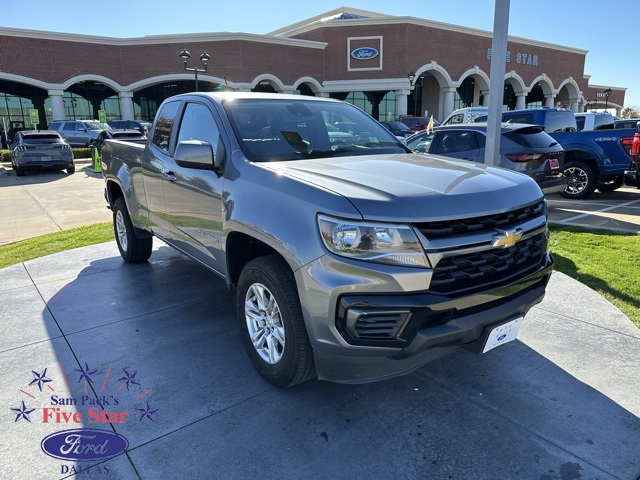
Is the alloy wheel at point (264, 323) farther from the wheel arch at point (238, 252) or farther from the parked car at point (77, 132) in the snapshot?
the parked car at point (77, 132)

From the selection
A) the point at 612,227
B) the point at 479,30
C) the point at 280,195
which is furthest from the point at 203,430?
the point at 479,30

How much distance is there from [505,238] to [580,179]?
922cm

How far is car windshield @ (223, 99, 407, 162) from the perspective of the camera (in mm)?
3410

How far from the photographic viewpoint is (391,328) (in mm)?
2303

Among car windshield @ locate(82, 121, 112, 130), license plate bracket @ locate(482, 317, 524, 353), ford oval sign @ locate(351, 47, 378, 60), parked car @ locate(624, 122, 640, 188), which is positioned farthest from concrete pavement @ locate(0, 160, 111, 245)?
ford oval sign @ locate(351, 47, 378, 60)

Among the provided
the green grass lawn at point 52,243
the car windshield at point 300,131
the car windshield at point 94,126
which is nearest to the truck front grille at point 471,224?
the car windshield at point 300,131

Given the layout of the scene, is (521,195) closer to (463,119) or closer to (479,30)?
(463,119)

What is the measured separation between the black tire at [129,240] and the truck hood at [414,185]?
322 centimetres

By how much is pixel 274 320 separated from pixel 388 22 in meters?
42.9

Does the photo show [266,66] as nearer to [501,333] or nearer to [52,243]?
[52,243]

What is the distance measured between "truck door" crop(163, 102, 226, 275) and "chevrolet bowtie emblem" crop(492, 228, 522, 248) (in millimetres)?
1858

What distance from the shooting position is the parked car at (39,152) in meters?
17.6

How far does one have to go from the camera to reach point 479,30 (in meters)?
45.8

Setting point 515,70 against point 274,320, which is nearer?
point 274,320
